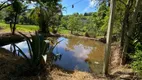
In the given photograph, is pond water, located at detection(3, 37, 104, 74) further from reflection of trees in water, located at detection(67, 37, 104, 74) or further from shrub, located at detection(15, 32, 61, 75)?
shrub, located at detection(15, 32, 61, 75)

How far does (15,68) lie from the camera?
6727mm

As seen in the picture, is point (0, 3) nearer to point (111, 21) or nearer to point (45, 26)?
point (45, 26)

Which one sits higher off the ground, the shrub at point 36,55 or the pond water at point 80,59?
the shrub at point 36,55

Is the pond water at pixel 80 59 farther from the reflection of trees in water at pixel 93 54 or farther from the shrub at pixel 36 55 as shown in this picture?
the shrub at pixel 36 55

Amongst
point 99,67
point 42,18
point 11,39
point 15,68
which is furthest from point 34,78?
point 42,18

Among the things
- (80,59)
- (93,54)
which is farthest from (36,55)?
(93,54)

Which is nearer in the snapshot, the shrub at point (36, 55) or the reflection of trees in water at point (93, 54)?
the shrub at point (36, 55)

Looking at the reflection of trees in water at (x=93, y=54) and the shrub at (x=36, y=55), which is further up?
the shrub at (x=36, y=55)

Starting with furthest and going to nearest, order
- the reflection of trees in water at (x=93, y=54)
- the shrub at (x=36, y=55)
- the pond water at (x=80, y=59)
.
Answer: the reflection of trees in water at (x=93, y=54), the pond water at (x=80, y=59), the shrub at (x=36, y=55)

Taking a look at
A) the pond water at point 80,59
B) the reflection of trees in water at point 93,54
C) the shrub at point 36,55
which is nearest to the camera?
the shrub at point 36,55

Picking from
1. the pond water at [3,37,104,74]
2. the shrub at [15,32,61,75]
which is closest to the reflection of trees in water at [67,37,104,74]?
the pond water at [3,37,104,74]

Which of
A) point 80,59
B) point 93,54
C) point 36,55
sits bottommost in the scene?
point 93,54

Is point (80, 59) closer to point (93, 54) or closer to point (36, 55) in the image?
point (93, 54)

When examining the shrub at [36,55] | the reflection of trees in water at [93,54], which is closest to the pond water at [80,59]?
the reflection of trees in water at [93,54]
